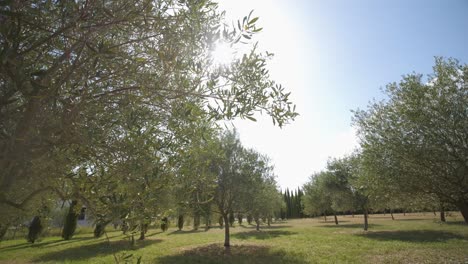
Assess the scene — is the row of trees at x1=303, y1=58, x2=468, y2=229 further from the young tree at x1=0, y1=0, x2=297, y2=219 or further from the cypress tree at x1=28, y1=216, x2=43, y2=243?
the cypress tree at x1=28, y1=216, x2=43, y2=243

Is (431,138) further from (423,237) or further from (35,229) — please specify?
(35,229)

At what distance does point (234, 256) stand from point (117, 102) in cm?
2043

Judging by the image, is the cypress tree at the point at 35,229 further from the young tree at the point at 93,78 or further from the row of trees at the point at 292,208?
the row of trees at the point at 292,208

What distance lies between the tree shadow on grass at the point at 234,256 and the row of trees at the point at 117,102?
1687 cm

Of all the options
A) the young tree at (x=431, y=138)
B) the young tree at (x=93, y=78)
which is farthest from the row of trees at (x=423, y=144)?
the young tree at (x=93, y=78)

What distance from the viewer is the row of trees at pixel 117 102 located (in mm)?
3145

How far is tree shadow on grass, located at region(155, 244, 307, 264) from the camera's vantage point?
19.2m

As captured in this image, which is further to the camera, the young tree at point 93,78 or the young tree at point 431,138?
the young tree at point 431,138

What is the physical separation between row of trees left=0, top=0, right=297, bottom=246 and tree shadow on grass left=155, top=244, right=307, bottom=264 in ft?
55.3

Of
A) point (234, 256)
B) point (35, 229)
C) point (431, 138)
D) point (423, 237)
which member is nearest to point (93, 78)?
point (431, 138)

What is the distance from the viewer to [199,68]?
440 cm

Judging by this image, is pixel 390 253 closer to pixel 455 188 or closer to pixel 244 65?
pixel 455 188

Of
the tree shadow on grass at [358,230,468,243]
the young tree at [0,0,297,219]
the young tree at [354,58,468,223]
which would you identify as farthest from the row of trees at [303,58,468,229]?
the young tree at [0,0,297,219]

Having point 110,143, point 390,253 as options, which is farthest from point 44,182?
point 390,253
